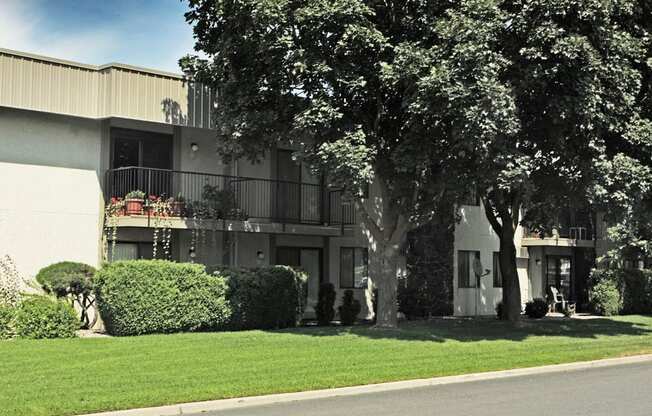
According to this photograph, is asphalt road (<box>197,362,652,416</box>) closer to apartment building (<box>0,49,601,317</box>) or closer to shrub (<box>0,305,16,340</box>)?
shrub (<box>0,305,16,340</box>)

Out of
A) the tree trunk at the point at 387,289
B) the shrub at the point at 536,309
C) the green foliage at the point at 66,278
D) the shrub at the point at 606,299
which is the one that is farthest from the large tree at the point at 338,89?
the shrub at the point at 606,299

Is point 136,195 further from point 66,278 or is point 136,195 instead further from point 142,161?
point 66,278

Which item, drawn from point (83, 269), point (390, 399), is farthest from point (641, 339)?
point (83, 269)

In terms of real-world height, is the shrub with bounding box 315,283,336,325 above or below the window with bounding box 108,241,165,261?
below

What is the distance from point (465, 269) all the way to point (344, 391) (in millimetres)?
19479

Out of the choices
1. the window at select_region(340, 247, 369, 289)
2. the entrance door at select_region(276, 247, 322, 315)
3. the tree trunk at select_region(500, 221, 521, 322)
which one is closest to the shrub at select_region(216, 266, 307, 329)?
the entrance door at select_region(276, 247, 322, 315)

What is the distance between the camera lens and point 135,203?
20625 mm

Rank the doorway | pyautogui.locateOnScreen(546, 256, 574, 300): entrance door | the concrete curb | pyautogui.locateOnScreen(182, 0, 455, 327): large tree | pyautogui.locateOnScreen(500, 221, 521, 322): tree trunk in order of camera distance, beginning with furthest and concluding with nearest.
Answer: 1. pyautogui.locateOnScreen(546, 256, 574, 300): entrance door
2. pyautogui.locateOnScreen(500, 221, 521, 322): tree trunk
3. the doorway
4. pyautogui.locateOnScreen(182, 0, 455, 327): large tree
5. the concrete curb

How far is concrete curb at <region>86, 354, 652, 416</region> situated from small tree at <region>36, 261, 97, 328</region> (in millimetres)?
9900

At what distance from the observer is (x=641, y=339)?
1995cm

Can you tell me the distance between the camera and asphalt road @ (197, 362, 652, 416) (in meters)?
10.1

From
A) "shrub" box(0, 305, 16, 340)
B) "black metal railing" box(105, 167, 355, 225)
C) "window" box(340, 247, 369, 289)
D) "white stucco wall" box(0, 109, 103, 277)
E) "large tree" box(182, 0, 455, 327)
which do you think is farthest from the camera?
"window" box(340, 247, 369, 289)

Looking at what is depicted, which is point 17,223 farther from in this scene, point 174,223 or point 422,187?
point 422,187

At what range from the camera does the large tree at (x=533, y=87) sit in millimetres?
15562
